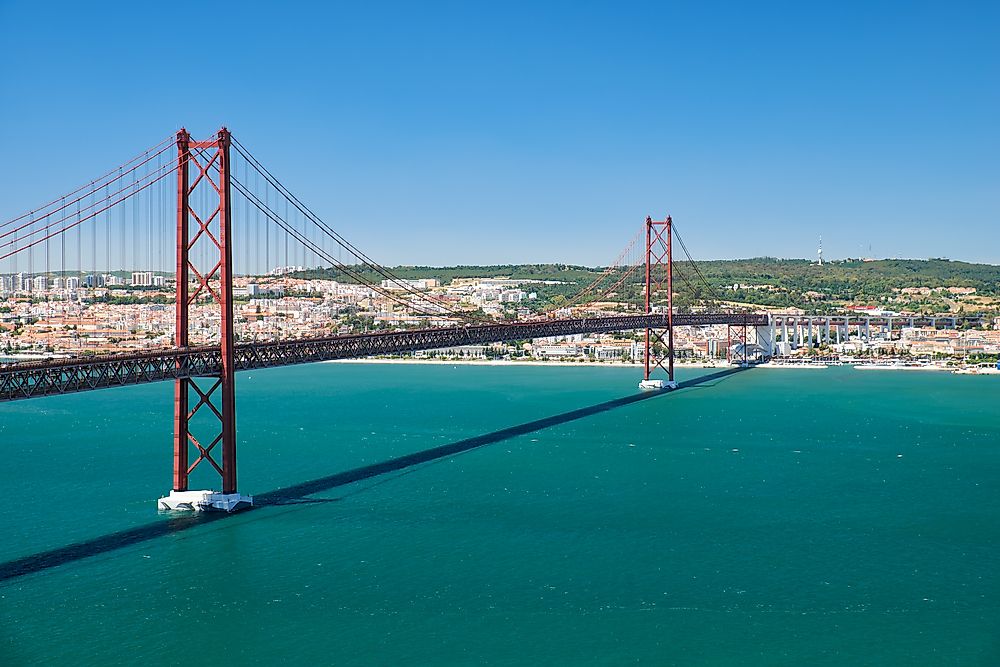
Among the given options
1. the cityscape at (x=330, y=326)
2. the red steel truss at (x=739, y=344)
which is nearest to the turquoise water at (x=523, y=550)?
the cityscape at (x=330, y=326)

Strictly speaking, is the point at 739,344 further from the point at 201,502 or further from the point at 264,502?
the point at 201,502

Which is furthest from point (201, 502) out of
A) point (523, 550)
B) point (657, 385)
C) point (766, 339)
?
point (766, 339)

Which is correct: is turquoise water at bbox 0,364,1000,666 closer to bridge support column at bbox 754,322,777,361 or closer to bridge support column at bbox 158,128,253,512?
bridge support column at bbox 158,128,253,512

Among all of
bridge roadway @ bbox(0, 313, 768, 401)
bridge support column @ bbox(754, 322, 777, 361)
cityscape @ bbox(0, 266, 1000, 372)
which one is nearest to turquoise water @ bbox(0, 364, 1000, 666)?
bridge roadway @ bbox(0, 313, 768, 401)

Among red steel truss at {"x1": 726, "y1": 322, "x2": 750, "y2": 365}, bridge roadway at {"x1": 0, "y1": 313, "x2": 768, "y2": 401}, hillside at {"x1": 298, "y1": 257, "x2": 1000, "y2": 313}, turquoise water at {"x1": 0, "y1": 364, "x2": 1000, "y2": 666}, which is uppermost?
hillside at {"x1": 298, "y1": 257, "x2": 1000, "y2": 313}

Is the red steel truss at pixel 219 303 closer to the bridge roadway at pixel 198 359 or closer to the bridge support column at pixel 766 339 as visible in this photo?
the bridge roadway at pixel 198 359

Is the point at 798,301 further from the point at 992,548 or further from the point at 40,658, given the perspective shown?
the point at 40,658

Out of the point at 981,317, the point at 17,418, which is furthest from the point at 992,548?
the point at 981,317
